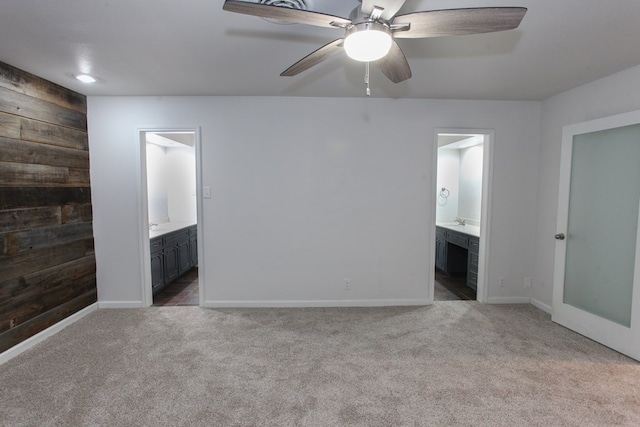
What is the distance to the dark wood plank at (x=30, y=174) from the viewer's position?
2395 millimetres

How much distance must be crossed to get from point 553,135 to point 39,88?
5.18 metres

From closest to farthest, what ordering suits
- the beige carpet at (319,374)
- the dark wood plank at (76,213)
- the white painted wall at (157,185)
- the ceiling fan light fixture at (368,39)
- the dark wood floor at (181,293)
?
1. the ceiling fan light fixture at (368,39)
2. the beige carpet at (319,374)
3. the dark wood plank at (76,213)
4. the dark wood floor at (181,293)
5. the white painted wall at (157,185)

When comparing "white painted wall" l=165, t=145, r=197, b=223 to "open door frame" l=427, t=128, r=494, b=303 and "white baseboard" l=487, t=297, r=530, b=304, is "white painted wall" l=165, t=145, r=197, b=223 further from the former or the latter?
"white baseboard" l=487, t=297, r=530, b=304

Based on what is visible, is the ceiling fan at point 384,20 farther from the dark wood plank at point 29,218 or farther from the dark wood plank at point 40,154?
the dark wood plank at point 29,218

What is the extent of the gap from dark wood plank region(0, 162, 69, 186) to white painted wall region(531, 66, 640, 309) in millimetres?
5160

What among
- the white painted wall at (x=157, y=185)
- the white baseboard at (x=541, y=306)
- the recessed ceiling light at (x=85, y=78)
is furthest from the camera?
the white painted wall at (x=157, y=185)

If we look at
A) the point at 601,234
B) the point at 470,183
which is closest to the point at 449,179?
the point at 470,183

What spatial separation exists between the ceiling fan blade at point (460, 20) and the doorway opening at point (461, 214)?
216 cm

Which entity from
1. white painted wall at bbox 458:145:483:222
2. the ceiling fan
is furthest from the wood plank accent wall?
white painted wall at bbox 458:145:483:222

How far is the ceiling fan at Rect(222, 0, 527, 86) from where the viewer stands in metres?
1.17

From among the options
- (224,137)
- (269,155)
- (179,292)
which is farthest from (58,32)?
(179,292)

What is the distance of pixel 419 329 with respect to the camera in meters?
2.92

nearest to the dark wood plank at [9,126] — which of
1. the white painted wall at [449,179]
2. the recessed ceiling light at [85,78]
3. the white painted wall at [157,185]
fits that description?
the recessed ceiling light at [85,78]

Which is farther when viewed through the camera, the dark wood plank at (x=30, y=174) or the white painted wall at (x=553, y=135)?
the white painted wall at (x=553, y=135)
